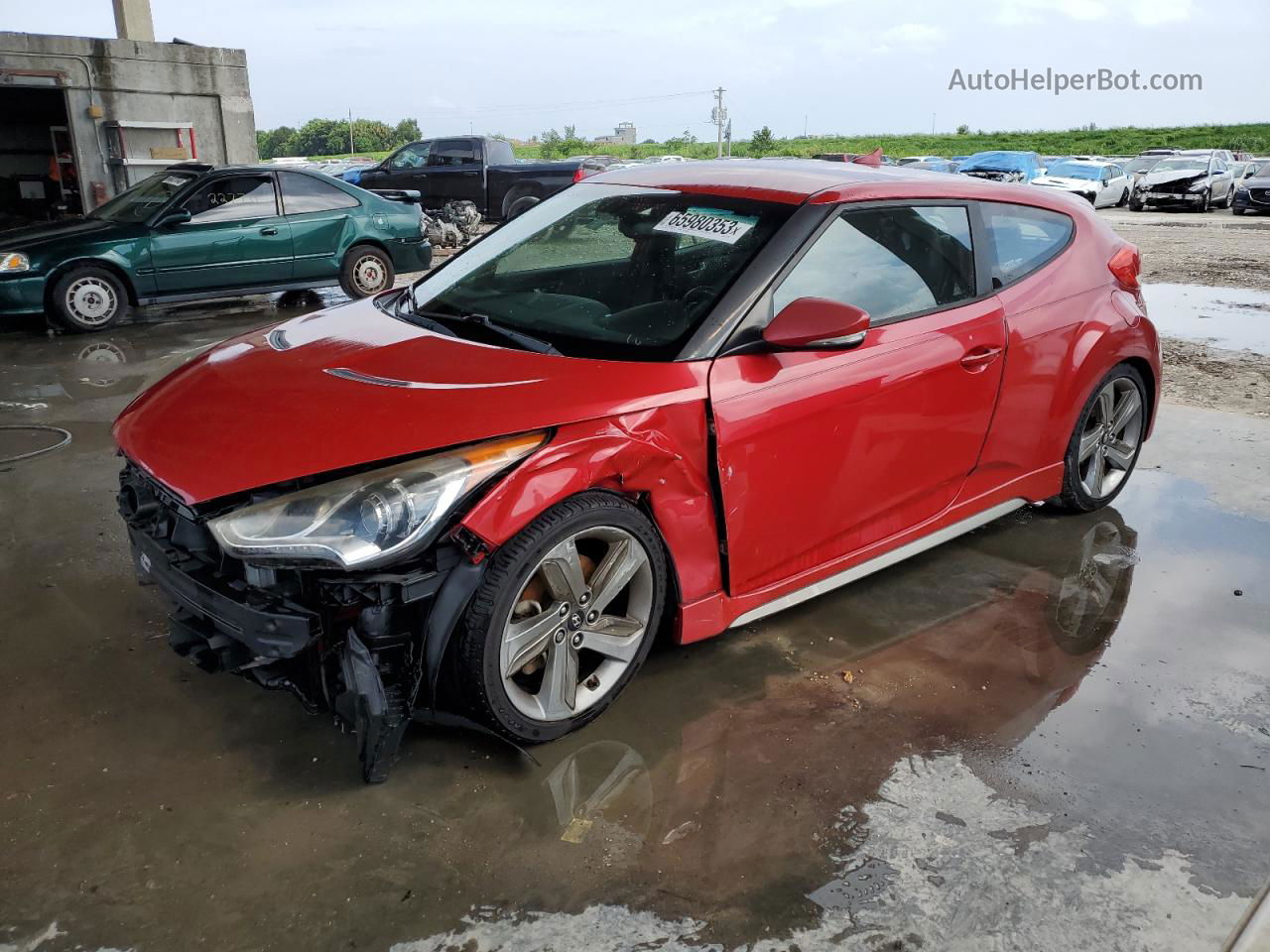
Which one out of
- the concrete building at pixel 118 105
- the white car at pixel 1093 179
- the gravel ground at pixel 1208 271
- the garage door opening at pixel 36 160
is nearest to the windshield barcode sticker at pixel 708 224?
the gravel ground at pixel 1208 271

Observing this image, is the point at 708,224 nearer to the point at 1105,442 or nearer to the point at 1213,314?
the point at 1105,442

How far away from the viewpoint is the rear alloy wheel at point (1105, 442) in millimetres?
4262

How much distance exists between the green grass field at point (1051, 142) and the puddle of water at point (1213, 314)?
39.7 meters

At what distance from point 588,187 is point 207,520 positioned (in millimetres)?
2122

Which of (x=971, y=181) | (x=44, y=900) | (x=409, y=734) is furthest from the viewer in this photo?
(x=971, y=181)

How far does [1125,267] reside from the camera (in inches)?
169

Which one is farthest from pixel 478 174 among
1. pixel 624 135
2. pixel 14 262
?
pixel 624 135

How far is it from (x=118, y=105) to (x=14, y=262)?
686cm

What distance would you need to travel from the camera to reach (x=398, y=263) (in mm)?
10367

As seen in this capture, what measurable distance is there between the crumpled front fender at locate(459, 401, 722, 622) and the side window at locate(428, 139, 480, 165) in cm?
1587

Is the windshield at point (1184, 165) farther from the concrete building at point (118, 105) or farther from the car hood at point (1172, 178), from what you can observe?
the concrete building at point (118, 105)

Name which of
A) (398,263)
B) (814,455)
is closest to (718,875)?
(814,455)

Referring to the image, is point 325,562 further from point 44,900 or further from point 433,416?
point 44,900

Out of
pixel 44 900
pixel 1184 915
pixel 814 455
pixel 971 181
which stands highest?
pixel 971 181
